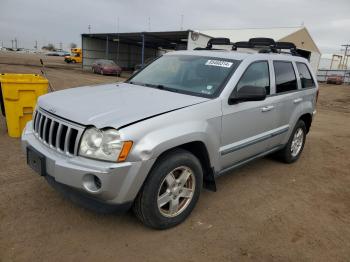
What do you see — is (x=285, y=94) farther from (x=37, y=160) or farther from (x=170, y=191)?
(x=37, y=160)

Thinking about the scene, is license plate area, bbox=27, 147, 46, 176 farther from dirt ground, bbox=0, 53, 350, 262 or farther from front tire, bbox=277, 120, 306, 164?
front tire, bbox=277, 120, 306, 164

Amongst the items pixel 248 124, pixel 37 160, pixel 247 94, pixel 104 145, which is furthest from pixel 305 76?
pixel 37 160

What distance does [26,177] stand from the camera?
419 cm

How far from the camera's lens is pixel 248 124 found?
391 cm

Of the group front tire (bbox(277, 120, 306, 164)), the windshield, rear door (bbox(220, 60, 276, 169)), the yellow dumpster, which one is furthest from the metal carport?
rear door (bbox(220, 60, 276, 169))

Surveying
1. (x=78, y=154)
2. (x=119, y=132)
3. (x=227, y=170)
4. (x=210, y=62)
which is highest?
(x=210, y=62)

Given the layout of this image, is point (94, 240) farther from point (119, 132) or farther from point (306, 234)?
point (306, 234)

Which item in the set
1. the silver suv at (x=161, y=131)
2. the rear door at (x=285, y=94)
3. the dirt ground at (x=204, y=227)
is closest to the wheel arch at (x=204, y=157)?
the silver suv at (x=161, y=131)

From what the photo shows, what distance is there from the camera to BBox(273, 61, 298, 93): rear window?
4562mm

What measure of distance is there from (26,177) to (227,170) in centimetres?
259

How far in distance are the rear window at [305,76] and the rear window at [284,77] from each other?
306mm

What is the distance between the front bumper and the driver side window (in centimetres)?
166

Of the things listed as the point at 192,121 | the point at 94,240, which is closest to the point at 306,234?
the point at 192,121

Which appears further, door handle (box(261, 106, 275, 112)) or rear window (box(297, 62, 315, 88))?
rear window (box(297, 62, 315, 88))
